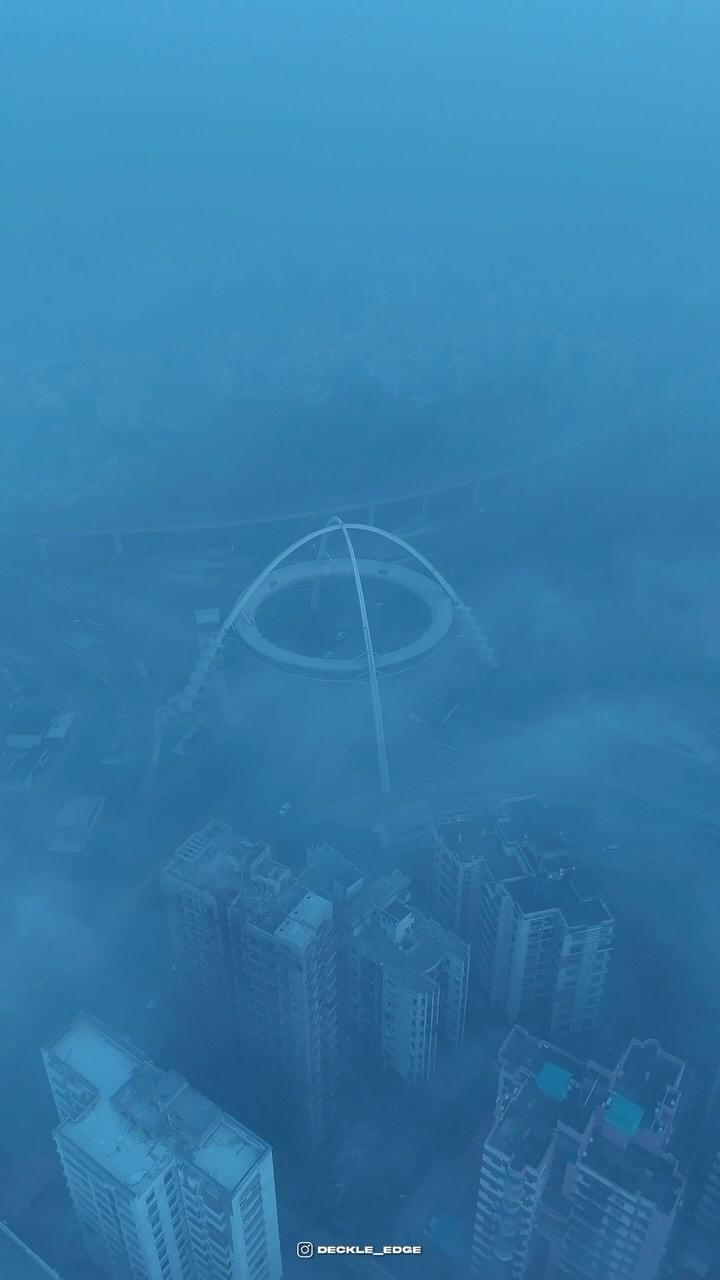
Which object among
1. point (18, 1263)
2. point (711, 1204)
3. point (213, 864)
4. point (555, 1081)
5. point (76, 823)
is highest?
point (213, 864)

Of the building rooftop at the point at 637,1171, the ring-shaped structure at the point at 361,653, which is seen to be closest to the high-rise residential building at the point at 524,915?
the building rooftop at the point at 637,1171

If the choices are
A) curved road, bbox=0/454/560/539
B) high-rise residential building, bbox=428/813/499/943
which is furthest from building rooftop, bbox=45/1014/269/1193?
curved road, bbox=0/454/560/539

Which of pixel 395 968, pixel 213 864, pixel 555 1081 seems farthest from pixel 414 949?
pixel 213 864

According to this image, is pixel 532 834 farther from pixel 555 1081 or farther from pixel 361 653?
pixel 361 653

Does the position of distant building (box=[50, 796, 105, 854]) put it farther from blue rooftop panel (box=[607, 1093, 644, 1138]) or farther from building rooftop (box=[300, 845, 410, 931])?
blue rooftop panel (box=[607, 1093, 644, 1138])

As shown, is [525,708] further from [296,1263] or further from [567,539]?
[296,1263]

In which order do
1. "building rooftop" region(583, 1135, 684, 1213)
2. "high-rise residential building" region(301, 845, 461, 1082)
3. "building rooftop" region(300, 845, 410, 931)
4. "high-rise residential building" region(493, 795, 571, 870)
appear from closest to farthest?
"building rooftop" region(583, 1135, 684, 1213) → "high-rise residential building" region(301, 845, 461, 1082) → "building rooftop" region(300, 845, 410, 931) → "high-rise residential building" region(493, 795, 571, 870)

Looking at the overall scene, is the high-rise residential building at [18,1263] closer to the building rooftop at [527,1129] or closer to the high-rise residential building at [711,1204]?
the building rooftop at [527,1129]
